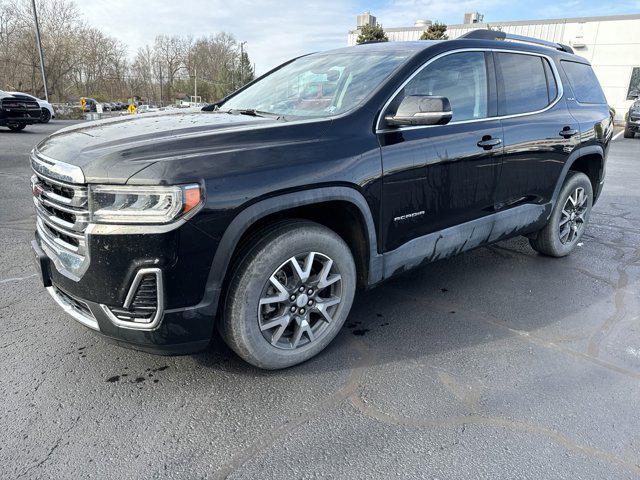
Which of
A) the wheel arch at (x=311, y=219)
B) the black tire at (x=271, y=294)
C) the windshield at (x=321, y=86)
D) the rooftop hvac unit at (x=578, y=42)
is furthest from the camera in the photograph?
the rooftop hvac unit at (x=578, y=42)

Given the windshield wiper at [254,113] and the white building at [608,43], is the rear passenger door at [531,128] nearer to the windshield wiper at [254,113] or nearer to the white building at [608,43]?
the windshield wiper at [254,113]

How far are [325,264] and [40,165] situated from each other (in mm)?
1591

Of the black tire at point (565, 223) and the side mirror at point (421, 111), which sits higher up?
the side mirror at point (421, 111)

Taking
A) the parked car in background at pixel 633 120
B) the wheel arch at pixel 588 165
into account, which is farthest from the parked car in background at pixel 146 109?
the parked car in background at pixel 633 120

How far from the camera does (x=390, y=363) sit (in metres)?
2.74

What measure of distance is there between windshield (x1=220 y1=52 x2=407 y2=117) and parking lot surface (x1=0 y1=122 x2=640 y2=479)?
151 cm

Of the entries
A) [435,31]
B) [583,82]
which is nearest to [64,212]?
[583,82]

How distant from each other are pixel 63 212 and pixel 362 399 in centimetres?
178

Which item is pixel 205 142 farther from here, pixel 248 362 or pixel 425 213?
pixel 425 213

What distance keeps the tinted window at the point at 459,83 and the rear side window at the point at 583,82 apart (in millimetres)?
1407

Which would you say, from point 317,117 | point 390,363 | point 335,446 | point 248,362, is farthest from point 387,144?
point 335,446

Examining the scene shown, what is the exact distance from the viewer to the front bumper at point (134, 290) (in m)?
2.02

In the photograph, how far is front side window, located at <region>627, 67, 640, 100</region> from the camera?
2705 centimetres

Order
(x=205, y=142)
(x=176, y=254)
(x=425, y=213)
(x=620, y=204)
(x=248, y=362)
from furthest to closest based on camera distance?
(x=620, y=204)
(x=425, y=213)
(x=248, y=362)
(x=205, y=142)
(x=176, y=254)
